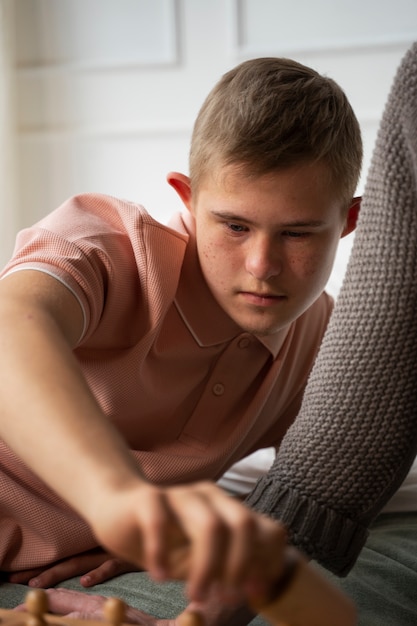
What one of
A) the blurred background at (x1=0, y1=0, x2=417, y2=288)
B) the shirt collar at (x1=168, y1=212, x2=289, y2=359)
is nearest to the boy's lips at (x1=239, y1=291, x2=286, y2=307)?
the shirt collar at (x1=168, y1=212, x2=289, y2=359)

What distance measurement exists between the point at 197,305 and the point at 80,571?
0.38 m

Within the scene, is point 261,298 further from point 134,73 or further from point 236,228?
point 134,73

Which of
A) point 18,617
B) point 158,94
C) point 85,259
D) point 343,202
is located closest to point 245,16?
point 158,94

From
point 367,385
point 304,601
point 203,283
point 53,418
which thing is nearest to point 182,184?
point 203,283

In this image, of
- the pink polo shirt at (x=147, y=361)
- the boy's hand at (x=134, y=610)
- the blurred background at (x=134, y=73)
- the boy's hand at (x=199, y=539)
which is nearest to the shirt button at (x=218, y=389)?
the pink polo shirt at (x=147, y=361)

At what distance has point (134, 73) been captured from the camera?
2.41 m

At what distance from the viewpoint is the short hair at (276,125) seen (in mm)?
1083

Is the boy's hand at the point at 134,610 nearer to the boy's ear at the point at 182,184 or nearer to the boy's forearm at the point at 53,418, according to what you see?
the boy's forearm at the point at 53,418

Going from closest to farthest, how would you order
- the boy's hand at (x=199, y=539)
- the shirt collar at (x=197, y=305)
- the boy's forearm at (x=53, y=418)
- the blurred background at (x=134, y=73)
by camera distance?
the boy's hand at (x=199, y=539), the boy's forearm at (x=53, y=418), the shirt collar at (x=197, y=305), the blurred background at (x=134, y=73)

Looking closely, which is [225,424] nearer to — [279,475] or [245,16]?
[279,475]

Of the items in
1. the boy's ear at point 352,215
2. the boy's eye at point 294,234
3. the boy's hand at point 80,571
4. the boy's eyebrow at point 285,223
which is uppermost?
the boy's eyebrow at point 285,223

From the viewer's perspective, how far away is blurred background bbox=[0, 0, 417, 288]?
7.38 feet

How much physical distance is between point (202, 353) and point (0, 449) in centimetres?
30

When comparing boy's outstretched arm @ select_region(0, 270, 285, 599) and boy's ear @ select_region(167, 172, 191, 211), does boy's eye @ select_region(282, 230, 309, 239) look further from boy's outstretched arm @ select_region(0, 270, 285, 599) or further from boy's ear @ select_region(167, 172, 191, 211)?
boy's outstretched arm @ select_region(0, 270, 285, 599)
